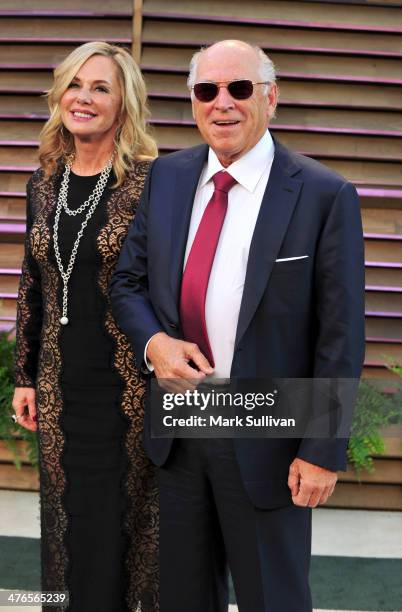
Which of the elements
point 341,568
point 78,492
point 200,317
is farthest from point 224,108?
point 341,568

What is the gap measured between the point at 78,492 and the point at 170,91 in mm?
2838

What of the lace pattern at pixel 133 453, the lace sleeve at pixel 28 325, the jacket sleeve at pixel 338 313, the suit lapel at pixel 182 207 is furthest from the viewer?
the lace sleeve at pixel 28 325

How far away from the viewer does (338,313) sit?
1925 mm

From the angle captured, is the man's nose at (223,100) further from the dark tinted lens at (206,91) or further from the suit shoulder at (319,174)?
the suit shoulder at (319,174)

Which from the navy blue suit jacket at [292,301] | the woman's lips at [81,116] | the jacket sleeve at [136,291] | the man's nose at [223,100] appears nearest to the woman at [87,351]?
the woman's lips at [81,116]

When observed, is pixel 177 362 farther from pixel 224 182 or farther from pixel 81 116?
pixel 81 116

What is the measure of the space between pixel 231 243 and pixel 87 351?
0.77 metres

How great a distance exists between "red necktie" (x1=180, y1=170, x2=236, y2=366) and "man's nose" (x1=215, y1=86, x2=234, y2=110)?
159mm

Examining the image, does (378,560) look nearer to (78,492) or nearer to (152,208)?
(78,492)

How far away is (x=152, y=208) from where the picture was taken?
2.15m

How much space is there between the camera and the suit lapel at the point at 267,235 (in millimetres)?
1937

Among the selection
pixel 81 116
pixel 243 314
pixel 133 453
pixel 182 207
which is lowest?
pixel 133 453

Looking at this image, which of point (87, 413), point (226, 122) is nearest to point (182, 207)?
point (226, 122)

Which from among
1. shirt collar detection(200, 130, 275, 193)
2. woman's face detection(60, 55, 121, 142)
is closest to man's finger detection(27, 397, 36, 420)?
woman's face detection(60, 55, 121, 142)
